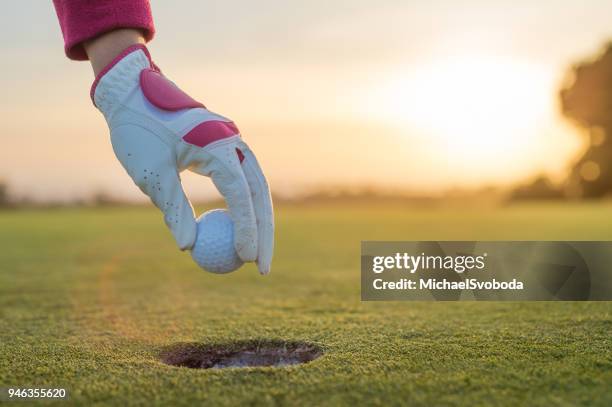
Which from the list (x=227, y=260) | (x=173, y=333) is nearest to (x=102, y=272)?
(x=173, y=333)

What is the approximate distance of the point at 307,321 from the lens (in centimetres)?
426

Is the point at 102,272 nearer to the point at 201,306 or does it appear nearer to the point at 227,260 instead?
the point at 201,306

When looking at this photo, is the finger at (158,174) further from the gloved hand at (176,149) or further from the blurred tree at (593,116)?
the blurred tree at (593,116)

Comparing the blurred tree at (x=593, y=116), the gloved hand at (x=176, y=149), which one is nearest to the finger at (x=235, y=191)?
the gloved hand at (x=176, y=149)

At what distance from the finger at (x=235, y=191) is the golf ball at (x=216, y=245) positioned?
0.20 feet

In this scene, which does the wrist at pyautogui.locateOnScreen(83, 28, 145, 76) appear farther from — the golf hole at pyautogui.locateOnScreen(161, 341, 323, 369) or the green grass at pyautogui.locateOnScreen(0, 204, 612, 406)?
the golf hole at pyautogui.locateOnScreen(161, 341, 323, 369)

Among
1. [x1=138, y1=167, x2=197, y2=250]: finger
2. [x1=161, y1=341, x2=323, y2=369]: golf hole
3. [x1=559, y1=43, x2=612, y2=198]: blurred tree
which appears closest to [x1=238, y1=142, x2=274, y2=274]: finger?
[x1=138, y1=167, x2=197, y2=250]: finger

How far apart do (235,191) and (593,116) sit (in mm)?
27711

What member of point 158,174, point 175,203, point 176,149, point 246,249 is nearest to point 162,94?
point 176,149

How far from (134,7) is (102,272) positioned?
5.60 metres

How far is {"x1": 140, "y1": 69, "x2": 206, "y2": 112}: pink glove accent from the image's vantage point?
264 centimetres

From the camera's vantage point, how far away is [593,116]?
88.8 ft

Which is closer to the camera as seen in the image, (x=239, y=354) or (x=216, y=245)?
(x=216, y=245)

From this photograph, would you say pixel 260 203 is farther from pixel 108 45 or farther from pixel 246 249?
pixel 108 45
